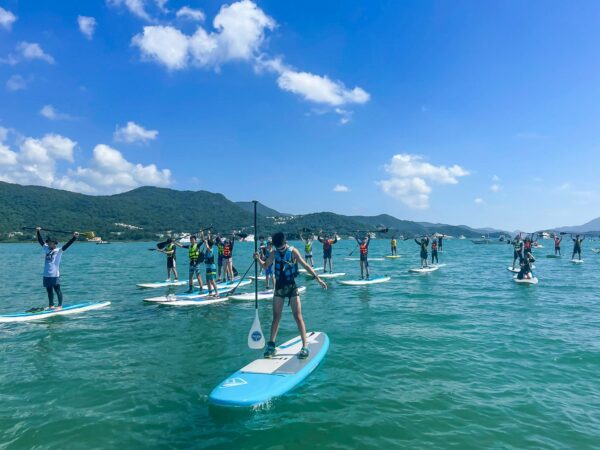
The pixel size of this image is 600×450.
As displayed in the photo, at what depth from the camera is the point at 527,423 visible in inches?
252

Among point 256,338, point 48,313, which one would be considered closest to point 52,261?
point 48,313

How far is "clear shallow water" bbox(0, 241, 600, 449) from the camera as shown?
6016 millimetres

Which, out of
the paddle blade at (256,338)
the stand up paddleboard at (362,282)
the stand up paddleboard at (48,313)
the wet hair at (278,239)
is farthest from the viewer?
the stand up paddleboard at (362,282)

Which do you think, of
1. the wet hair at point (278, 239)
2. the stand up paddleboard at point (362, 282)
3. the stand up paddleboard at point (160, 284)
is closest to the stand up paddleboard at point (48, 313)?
the stand up paddleboard at point (160, 284)

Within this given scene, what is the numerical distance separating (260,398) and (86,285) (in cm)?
2244

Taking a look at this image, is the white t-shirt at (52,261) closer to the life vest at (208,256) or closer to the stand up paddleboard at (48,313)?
the stand up paddleboard at (48,313)

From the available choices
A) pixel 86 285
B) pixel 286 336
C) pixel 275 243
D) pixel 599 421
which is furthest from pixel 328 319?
pixel 86 285

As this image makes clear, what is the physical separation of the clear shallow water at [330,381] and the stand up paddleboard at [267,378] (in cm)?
21

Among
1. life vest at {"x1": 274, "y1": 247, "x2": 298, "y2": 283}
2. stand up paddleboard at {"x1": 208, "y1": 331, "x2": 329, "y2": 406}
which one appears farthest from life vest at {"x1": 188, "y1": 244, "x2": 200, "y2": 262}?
life vest at {"x1": 274, "y1": 247, "x2": 298, "y2": 283}

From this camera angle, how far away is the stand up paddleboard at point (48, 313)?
44.8ft

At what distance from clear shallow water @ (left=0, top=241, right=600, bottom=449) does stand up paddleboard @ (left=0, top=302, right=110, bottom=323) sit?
0.65 metres

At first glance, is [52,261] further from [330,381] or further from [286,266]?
[330,381]

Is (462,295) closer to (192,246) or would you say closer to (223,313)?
(223,313)

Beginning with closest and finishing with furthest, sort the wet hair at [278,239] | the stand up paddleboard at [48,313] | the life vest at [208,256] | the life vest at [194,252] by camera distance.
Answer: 1. the wet hair at [278,239]
2. the stand up paddleboard at [48,313]
3. the life vest at [208,256]
4. the life vest at [194,252]
